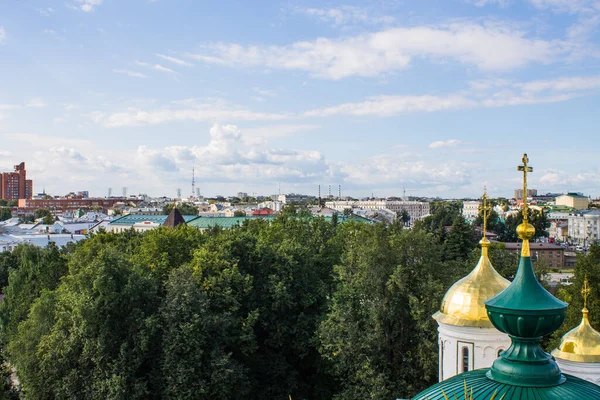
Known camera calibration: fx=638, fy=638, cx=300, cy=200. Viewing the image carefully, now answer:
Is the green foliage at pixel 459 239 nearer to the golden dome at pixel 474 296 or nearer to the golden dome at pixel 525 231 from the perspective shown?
the golden dome at pixel 474 296

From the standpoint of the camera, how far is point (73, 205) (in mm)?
170000

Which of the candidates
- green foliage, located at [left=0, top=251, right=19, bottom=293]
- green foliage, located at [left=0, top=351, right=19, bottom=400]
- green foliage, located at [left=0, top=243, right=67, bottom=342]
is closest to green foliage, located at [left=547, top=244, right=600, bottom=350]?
green foliage, located at [left=0, top=351, right=19, bottom=400]

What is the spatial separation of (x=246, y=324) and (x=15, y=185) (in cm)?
16912

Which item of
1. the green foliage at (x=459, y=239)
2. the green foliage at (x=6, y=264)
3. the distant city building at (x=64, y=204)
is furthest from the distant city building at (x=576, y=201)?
the green foliage at (x=6, y=264)

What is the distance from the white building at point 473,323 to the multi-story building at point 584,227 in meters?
91.9

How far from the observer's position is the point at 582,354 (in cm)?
1459

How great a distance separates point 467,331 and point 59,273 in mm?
22111

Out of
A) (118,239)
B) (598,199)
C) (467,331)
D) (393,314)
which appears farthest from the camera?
(598,199)

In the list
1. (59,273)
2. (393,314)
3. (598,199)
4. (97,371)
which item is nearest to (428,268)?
(393,314)

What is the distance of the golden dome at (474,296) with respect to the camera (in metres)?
14.7

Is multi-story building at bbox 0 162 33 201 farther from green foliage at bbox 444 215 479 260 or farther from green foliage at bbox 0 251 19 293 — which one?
green foliage at bbox 444 215 479 260

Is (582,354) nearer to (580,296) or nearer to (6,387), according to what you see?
(580,296)

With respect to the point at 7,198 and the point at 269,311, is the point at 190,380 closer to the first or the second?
the point at 269,311

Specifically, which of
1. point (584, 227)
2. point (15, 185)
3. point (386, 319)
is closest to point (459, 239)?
point (386, 319)
